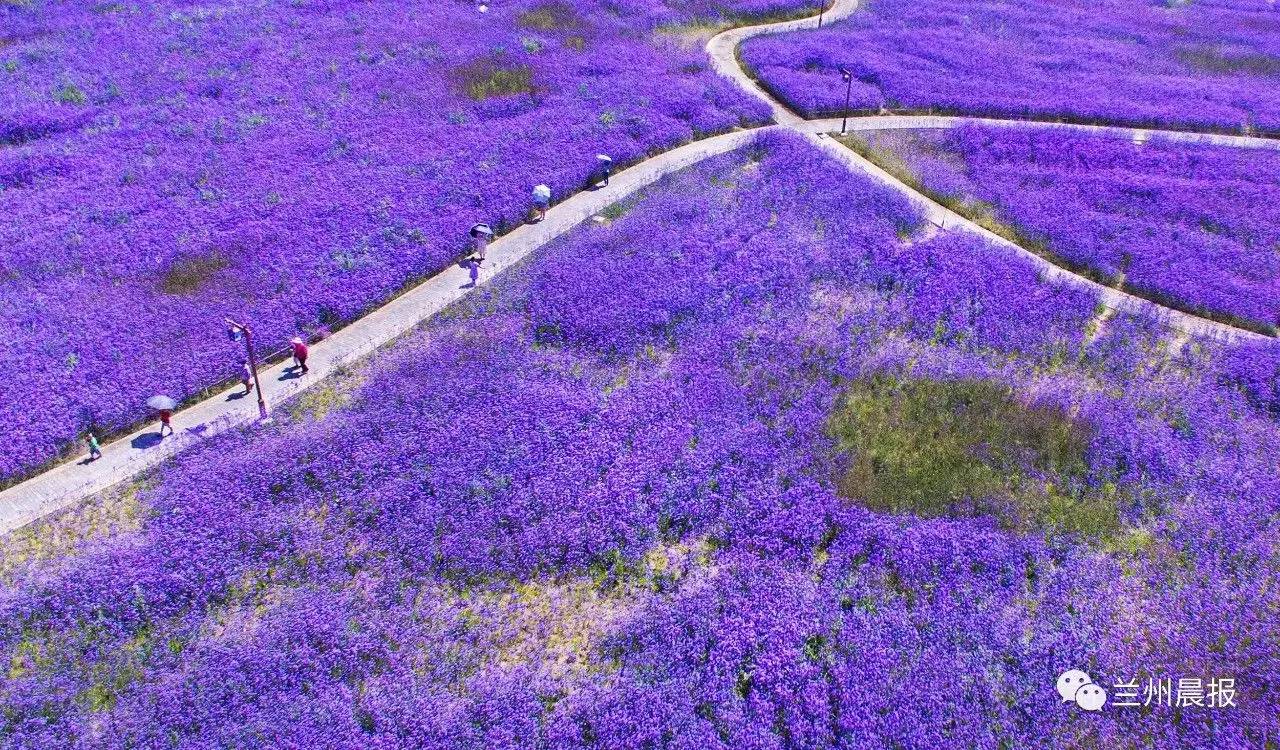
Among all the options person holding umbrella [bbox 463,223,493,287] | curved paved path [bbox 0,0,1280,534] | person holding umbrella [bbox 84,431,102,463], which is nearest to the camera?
curved paved path [bbox 0,0,1280,534]

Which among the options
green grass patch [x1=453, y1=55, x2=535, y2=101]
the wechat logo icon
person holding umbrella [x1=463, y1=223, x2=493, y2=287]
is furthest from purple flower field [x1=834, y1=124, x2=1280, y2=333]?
person holding umbrella [x1=463, y1=223, x2=493, y2=287]

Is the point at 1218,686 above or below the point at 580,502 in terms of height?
below

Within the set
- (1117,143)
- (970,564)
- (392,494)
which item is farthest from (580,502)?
(1117,143)

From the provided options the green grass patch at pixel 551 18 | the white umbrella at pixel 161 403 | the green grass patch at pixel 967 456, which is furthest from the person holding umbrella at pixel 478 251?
the green grass patch at pixel 551 18

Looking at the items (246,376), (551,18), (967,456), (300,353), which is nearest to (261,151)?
(246,376)

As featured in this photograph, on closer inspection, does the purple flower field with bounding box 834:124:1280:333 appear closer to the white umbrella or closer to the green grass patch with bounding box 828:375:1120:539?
the green grass patch with bounding box 828:375:1120:539

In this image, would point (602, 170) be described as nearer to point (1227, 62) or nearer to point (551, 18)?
point (551, 18)

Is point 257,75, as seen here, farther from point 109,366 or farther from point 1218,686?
point 1218,686
